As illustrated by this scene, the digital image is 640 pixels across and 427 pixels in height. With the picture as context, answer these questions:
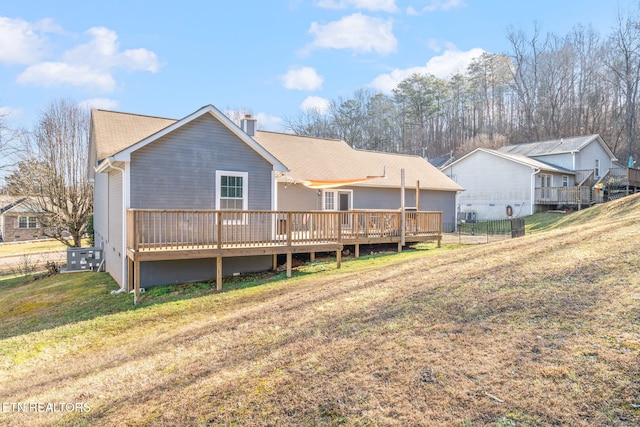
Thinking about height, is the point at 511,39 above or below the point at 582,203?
above

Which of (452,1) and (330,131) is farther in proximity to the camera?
(330,131)

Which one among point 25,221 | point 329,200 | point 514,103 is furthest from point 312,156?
point 514,103

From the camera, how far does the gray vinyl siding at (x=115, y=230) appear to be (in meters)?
10.5

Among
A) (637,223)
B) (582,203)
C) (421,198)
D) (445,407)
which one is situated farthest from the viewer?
(582,203)

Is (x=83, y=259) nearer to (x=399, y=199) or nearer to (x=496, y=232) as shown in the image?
(x=399, y=199)

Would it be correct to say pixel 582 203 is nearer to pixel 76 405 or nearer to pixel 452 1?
pixel 452 1

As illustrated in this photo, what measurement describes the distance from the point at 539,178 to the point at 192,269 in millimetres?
24452

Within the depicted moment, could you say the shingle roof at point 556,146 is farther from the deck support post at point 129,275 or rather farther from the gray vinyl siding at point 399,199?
the deck support post at point 129,275

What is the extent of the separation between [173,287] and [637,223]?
1137cm

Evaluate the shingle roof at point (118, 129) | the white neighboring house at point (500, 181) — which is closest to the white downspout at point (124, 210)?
the shingle roof at point (118, 129)

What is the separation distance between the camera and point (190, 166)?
34.9 feet

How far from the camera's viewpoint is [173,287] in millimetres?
9938

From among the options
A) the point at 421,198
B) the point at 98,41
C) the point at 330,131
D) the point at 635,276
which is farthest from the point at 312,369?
the point at 330,131

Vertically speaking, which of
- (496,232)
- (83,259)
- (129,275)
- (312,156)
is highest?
(312,156)
